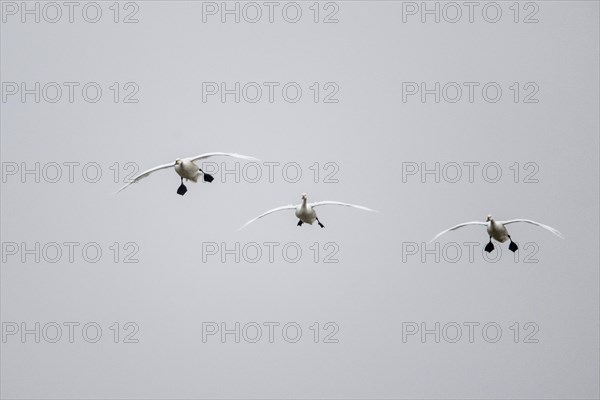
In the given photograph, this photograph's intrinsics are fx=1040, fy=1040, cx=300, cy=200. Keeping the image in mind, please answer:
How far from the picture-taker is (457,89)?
36.6m

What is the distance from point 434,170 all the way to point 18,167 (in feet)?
47.2

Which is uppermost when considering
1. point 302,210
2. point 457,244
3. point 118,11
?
point 118,11

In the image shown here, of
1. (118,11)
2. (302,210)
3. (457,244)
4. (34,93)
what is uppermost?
(118,11)

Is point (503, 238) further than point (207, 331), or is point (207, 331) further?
point (207, 331)

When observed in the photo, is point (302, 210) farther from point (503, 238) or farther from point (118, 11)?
point (118, 11)

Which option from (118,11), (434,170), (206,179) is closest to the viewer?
(206,179)

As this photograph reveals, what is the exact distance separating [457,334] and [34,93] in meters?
17.3

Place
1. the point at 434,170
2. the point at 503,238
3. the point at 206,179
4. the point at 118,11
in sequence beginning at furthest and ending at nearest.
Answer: the point at 118,11 → the point at 434,170 → the point at 503,238 → the point at 206,179

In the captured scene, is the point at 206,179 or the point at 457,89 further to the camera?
the point at 457,89

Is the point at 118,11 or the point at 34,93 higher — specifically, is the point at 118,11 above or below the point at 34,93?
above

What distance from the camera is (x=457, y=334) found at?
3812 cm

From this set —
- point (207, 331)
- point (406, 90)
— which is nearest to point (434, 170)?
point (406, 90)

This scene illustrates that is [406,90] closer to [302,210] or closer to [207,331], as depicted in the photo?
[207,331]

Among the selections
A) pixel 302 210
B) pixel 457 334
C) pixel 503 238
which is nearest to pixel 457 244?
pixel 457 334
